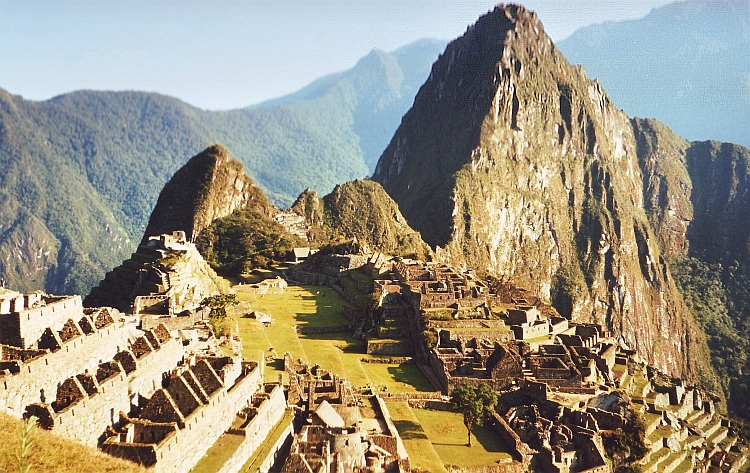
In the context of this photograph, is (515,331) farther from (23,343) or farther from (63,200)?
(63,200)

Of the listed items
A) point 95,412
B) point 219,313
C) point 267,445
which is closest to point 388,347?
point 219,313

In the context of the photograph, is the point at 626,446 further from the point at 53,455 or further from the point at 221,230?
the point at 221,230

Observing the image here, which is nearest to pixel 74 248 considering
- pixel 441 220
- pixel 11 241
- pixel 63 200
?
pixel 11 241

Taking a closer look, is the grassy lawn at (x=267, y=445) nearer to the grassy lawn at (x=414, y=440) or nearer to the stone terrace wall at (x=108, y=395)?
the stone terrace wall at (x=108, y=395)

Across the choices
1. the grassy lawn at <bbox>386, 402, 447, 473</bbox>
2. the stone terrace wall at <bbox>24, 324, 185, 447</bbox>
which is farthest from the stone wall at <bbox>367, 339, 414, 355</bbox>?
the stone terrace wall at <bbox>24, 324, 185, 447</bbox>

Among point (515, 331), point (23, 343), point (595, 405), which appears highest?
point (23, 343)

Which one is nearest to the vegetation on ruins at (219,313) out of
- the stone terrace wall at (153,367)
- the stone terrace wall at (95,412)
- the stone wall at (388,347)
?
the stone wall at (388,347)
